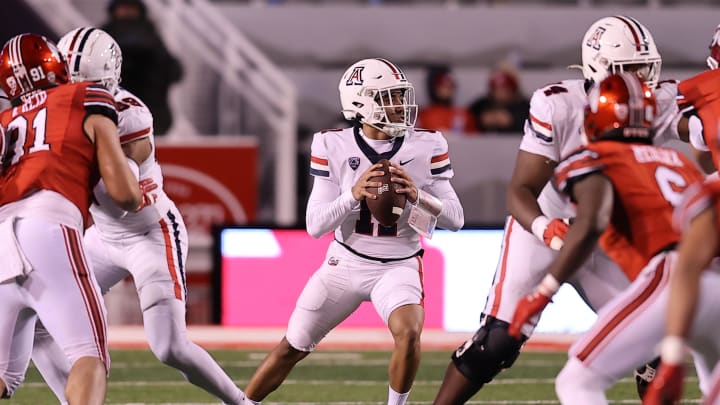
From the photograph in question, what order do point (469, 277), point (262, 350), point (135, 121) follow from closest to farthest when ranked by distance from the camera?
1. point (135, 121)
2. point (262, 350)
3. point (469, 277)

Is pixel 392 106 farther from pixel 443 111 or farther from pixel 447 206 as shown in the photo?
pixel 443 111

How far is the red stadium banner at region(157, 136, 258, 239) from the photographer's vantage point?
991 centimetres

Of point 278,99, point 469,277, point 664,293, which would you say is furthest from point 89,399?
point 278,99

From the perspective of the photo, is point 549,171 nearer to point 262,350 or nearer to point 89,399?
point 89,399

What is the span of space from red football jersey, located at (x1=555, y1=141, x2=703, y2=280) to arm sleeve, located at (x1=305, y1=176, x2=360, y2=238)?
4.20ft

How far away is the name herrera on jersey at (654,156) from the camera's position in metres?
3.80

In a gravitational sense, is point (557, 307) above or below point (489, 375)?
below

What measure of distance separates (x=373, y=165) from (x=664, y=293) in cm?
167

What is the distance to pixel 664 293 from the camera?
3.61 m

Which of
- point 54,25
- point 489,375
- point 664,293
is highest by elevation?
point 664,293

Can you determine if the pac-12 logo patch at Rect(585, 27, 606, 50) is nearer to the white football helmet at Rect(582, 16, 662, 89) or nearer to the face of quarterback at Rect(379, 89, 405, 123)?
the white football helmet at Rect(582, 16, 662, 89)

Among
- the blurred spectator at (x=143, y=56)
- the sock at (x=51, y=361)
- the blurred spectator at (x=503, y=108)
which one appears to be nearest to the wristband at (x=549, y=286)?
the sock at (x=51, y=361)

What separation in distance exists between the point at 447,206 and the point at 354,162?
1.23 ft

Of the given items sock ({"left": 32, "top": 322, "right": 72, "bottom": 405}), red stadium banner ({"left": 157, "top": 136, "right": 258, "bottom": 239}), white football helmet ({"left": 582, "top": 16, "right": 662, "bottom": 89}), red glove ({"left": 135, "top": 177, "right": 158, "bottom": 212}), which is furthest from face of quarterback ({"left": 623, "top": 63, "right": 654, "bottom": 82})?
red stadium banner ({"left": 157, "top": 136, "right": 258, "bottom": 239})
